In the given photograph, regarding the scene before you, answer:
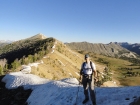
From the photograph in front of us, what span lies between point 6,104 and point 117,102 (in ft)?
51.7

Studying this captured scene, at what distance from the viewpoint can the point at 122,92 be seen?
717 inches

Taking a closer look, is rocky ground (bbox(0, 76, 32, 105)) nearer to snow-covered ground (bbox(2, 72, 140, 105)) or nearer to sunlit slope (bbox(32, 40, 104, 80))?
snow-covered ground (bbox(2, 72, 140, 105))

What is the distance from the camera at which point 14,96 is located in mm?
28516

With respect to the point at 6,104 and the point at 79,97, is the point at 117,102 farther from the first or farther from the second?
the point at 6,104

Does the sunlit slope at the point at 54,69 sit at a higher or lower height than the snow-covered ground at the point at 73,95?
lower

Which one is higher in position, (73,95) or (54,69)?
(73,95)

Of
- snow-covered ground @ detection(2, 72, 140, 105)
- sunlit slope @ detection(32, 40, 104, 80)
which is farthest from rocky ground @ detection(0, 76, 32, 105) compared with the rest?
sunlit slope @ detection(32, 40, 104, 80)

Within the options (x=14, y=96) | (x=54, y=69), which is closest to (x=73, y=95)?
(x=14, y=96)

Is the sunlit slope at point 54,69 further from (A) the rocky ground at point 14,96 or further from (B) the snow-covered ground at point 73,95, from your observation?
(B) the snow-covered ground at point 73,95

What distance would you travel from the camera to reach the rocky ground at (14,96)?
26406 mm

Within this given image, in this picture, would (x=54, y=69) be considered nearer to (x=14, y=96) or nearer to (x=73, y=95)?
(x=14, y=96)

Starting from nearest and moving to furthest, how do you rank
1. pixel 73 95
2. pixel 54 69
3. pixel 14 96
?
1. pixel 73 95
2. pixel 14 96
3. pixel 54 69

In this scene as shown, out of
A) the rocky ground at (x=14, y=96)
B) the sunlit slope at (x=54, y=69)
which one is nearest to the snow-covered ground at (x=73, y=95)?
the rocky ground at (x=14, y=96)

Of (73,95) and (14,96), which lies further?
(14,96)
